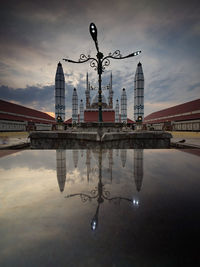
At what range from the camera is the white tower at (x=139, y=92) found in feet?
46.6

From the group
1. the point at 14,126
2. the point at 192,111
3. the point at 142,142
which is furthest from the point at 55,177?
the point at 192,111

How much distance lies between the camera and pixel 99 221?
825 mm

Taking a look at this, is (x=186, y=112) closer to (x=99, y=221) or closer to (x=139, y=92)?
(x=139, y=92)

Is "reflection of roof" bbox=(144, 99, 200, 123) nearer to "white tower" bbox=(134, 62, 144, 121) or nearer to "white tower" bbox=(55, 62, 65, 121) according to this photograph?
"white tower" bbox=(134, 62, 144, 121)

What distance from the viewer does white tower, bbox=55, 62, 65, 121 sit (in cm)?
1269

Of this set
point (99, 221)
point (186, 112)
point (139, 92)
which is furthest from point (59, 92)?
point (186, 112)

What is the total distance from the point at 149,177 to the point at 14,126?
19.1 m

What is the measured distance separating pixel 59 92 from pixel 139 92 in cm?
922

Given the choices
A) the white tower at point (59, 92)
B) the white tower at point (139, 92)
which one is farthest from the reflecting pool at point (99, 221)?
the white tower at point (139, 92)

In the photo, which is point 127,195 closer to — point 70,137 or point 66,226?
point 66,226

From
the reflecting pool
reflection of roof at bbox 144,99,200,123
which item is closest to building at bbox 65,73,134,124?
reflection of roof at bbox 144,99,200,123

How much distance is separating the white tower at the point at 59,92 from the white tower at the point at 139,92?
8.42m

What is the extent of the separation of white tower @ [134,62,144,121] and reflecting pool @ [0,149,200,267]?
14.1m

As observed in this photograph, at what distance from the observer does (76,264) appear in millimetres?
560
